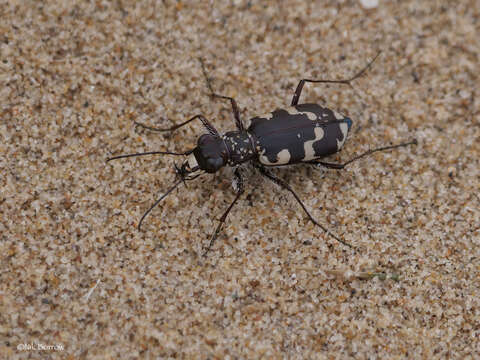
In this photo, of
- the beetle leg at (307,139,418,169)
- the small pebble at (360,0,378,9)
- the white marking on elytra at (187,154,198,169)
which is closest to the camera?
the white marking on elytra at (187,154,198,169)

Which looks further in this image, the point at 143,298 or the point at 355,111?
the point at 355,111

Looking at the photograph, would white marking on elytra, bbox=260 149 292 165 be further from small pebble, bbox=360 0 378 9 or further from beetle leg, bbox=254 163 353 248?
small pebble, bbox=360 0 378 9

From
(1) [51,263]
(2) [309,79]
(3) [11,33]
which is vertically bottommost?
(1) [51,263]

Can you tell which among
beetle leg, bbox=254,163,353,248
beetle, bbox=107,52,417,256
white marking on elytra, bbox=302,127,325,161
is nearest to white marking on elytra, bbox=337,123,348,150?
beetle, bbox=107,52,417,256

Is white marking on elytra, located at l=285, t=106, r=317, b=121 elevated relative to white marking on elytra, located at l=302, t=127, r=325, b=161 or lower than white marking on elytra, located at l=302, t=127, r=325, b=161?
elevated

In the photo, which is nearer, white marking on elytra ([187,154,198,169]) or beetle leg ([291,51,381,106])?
white marking on elytra ([187,154,198,169])

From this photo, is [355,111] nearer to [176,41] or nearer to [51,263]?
[176,41]

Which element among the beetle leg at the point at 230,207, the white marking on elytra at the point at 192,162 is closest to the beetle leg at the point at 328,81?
the beetle leg at the point at 230,207

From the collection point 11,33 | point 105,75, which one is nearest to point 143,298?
point 105,75

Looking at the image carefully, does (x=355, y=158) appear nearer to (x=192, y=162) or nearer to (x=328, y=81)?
(x=328, y=81)
